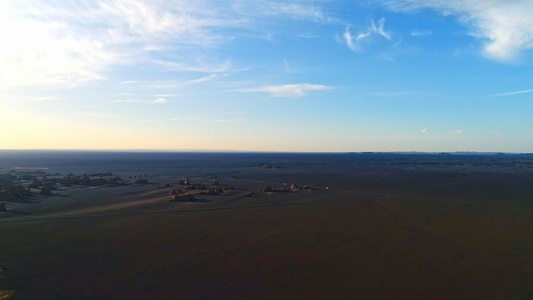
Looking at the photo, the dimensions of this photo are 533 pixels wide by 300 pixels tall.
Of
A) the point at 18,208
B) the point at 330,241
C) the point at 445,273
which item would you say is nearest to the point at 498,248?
the point at 445,273

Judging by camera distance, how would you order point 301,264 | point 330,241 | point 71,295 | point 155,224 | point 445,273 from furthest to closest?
point 155,224 < point 330,241 < point 301,264 < point 445,273 < point 71,295

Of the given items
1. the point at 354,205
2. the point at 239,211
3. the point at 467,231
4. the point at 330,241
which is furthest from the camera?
the point at 354,205

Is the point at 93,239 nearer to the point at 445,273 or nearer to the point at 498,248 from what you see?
the point at 445,273

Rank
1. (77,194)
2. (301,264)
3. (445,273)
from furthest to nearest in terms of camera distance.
Answer: (77,194), (301,264), (445,273)

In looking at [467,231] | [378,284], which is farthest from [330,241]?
[467,231]

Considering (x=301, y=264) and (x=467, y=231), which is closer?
(x=301, y=264)

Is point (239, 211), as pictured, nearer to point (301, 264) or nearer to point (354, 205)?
point (354, 205)

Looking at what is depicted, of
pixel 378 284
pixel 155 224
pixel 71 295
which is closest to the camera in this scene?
pixel 71 295

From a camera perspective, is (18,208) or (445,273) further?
(18,208)

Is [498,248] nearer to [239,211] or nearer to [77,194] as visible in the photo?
[239,211]
